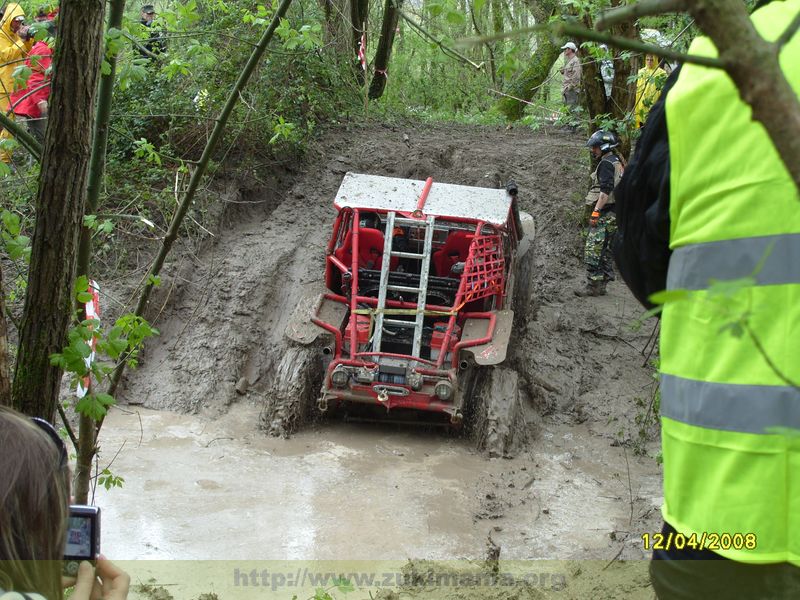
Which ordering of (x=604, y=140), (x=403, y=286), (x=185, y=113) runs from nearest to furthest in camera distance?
(x=403, y=286) → (x=604, y=140) → (x=185, y=113)

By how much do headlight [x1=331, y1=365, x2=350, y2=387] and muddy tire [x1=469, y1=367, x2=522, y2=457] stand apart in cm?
111

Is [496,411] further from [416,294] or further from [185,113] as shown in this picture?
[185,113]

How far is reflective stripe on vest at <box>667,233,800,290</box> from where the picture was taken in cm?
147

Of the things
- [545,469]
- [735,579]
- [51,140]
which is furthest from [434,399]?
[735,579]

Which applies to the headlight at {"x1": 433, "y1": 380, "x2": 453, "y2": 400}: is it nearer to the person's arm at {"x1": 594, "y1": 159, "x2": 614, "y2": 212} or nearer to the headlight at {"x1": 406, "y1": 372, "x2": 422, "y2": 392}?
the headlight at {"x1": 406, "y1": 372, "x2": 422, "y2": 392}

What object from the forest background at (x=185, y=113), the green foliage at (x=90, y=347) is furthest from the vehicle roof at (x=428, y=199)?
the green foliage at (x=90, y=347)

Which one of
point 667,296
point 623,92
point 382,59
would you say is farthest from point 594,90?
point 667,296

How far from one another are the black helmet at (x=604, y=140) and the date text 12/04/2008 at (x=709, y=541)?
759 centimetres

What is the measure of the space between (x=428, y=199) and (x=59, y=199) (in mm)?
5480

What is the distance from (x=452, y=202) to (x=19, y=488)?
636 cm

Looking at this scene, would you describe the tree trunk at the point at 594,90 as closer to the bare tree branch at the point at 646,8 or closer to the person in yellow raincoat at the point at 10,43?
the person in yellow raincoat at the point at 10,43

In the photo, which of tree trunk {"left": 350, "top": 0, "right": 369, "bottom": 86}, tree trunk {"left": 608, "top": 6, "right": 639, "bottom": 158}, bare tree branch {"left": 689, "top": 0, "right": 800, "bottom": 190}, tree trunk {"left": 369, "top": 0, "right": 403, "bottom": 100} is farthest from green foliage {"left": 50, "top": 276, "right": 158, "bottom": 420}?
tree trunk {"left": 369, "top": 0, "right": 403, "bottom": 100}

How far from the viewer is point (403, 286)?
7.33 meters

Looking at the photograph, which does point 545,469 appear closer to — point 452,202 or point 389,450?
point 389,450
